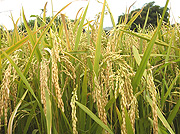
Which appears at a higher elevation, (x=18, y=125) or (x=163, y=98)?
(x=163, y=98)

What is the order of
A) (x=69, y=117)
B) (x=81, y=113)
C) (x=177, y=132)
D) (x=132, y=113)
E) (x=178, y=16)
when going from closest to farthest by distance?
(x=132, y=113) → (x=81, y=113) → (x=69, y=117) → (x=177, y=132) → (x=178, y=16)

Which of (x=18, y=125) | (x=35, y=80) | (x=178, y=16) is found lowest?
(x=18, y=125)

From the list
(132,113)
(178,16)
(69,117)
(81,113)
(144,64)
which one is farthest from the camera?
(178,16)

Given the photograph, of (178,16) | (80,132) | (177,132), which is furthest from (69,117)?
(178,16)

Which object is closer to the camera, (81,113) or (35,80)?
(81,113)

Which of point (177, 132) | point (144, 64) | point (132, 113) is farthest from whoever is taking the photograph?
point (177, 132)

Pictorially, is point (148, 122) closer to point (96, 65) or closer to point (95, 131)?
point (95, 131)

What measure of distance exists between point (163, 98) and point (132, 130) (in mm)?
338

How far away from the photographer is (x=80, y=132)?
89 centimetres

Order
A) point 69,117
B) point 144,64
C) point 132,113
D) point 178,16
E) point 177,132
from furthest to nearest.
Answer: point 178,16 → point 177,132 → point 69,117 → point 144,64 → point 132,113

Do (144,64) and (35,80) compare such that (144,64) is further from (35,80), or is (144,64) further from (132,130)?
(35,80)

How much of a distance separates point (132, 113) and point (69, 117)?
0.46 meters

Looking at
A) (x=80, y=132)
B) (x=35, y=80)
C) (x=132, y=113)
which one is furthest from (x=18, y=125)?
(x=132, y=113)

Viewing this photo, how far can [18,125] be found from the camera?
106 cm
